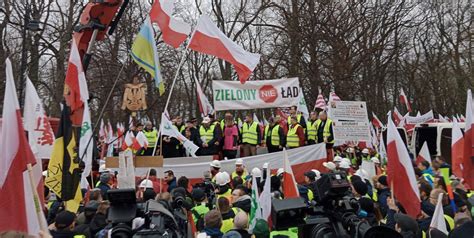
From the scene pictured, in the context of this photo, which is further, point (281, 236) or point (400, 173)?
point (400, 173)

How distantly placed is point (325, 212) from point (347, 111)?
1064 cm

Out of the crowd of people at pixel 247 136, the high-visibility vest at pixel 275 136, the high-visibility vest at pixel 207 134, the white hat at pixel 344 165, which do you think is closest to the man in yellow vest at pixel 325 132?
the crowd of people at pixel 247 136

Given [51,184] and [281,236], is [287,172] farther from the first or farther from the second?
[51,184]

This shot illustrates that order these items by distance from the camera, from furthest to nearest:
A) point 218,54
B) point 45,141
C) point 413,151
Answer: point 413,151, point 218,54, point 45,141

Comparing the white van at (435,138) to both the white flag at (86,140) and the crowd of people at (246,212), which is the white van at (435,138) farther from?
the white flag at (86,140)

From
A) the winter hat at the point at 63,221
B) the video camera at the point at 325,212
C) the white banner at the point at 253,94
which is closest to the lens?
the video camera at the point at 325,212

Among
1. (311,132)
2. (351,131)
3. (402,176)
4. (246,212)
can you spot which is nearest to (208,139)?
(311,132)

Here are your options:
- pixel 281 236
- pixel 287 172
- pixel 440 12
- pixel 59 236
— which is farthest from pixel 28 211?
pixel 440 12

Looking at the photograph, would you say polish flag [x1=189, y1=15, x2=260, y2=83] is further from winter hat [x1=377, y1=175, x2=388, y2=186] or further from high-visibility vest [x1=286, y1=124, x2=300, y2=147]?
high-visibility vest [x1=286, y1=124, x2=300, y2=147]

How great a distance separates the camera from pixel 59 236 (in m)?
5.67

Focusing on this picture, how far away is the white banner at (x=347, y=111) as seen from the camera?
47.3ft

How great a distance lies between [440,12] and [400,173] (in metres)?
39.0

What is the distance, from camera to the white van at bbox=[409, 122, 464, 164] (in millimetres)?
17250

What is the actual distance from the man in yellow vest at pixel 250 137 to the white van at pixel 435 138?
6.14 meters
